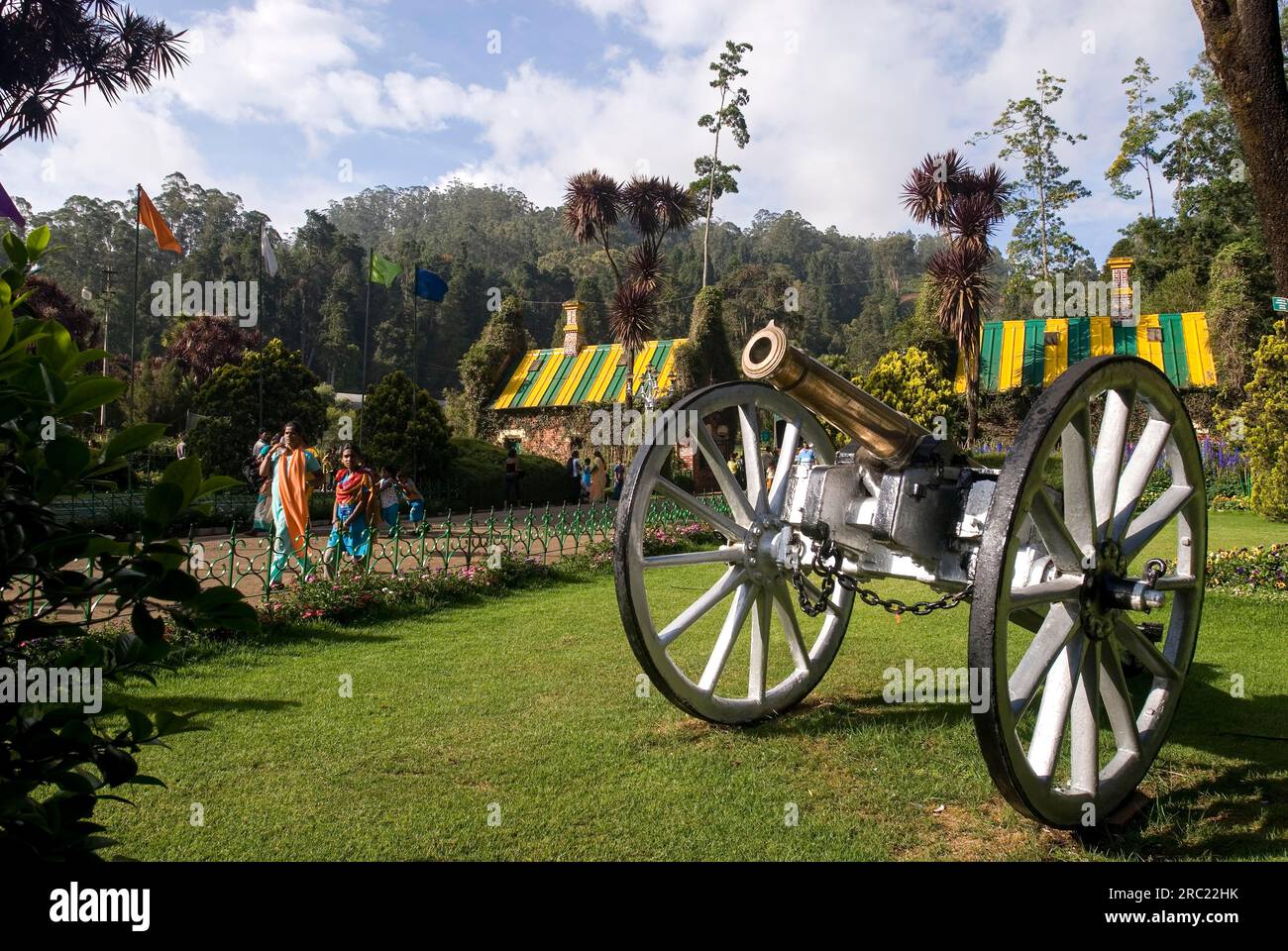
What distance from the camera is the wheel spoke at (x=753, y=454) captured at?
497 cm

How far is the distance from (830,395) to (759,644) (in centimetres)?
152

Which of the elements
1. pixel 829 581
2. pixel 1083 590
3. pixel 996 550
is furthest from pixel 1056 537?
pixel 829 581

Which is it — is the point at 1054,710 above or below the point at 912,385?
below

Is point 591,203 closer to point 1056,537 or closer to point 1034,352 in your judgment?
point 1034,352

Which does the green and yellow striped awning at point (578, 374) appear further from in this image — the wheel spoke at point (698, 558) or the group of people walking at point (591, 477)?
the wheel spoke at point (698, 558)

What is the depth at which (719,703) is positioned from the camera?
4859 mm

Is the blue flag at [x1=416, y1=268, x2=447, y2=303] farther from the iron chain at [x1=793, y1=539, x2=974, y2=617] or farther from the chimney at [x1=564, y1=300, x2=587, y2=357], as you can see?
the iron chain at [x1=793, y1=539, x2=974, y2=617]

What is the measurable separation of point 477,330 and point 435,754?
55424 millimetres

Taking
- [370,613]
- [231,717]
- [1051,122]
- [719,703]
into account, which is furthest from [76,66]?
[1051,122]

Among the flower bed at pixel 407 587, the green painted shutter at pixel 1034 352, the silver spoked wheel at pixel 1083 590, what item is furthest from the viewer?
the green painted shutter at pixel 1034 352

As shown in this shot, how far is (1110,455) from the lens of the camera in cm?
375

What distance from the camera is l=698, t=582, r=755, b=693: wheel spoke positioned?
188 inches

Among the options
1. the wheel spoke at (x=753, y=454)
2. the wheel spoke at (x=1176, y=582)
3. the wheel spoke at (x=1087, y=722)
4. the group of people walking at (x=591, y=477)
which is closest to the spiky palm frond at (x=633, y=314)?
the group of people walking at (x=591, y=477)
